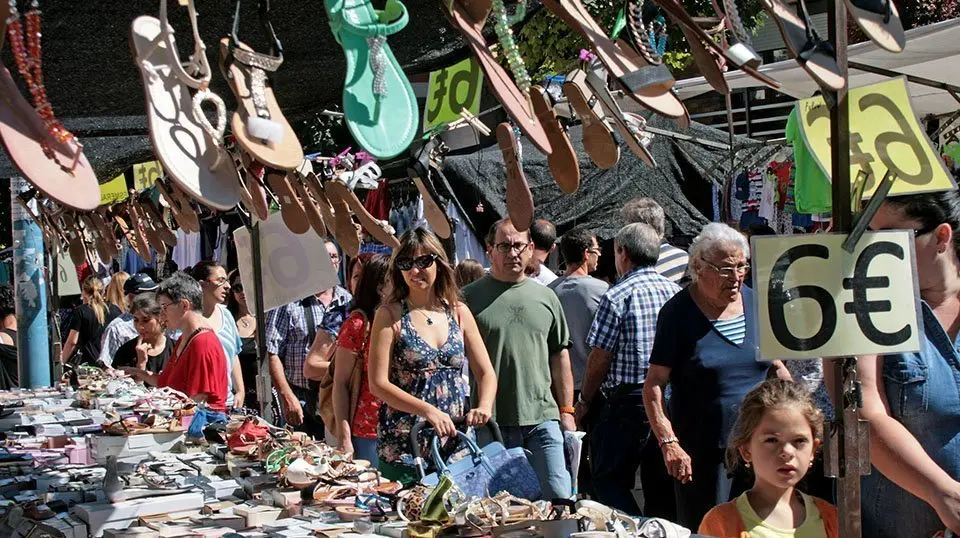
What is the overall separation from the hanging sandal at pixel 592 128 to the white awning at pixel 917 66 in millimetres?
2981

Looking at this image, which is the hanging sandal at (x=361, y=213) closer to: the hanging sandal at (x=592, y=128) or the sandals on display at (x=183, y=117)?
the hanging sandal at (x=592, y=128)

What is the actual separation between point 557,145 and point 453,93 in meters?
1.53

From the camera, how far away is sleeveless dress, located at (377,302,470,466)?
3764 millimetres

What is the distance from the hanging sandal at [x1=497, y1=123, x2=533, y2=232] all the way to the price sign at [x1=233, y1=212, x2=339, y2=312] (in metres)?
1.69

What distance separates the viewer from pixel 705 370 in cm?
358

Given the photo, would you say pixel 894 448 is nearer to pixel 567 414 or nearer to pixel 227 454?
pixel 227 454

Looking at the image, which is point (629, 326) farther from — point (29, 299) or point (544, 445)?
point (29, 299)

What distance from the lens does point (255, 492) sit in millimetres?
2764

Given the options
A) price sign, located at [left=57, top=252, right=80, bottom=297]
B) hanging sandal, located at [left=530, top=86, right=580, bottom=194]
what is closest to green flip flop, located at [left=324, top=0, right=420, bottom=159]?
hanging sandal, located at [left=530, top=86, right=580, bottom=194]

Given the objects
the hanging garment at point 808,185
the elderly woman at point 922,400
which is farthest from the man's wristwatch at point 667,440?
the elderly woman at point 922,400

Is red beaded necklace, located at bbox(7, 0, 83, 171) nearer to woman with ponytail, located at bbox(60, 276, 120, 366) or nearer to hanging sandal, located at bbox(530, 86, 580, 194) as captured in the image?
hanging sandal, located at bbox(530, 86, 580, 194)

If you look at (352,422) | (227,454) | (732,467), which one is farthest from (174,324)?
(732,467)

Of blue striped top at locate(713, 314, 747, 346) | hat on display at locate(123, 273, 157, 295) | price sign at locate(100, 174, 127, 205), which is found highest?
price sign at locate(100, 174, 127, 205)

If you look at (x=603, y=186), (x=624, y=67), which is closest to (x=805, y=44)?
(x=624, y=67)
